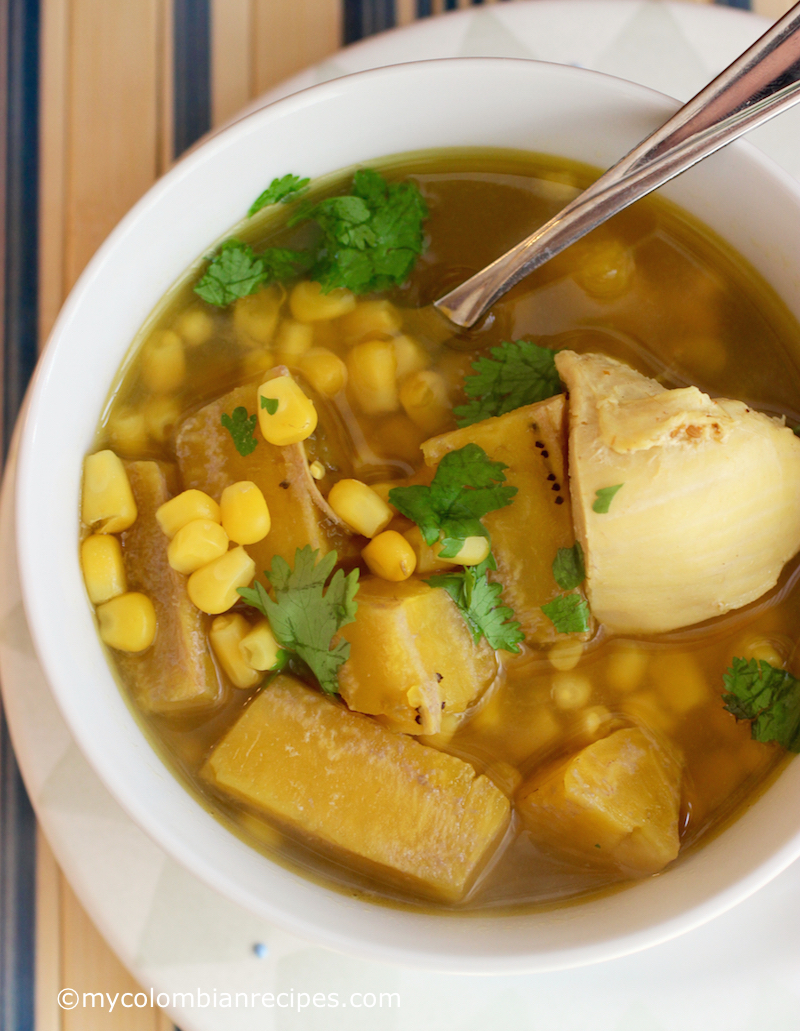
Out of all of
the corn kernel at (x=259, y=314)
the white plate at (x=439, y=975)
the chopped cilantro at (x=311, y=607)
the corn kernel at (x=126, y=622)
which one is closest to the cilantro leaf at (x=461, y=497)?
the chopped cilantro at (x=311, y=607)

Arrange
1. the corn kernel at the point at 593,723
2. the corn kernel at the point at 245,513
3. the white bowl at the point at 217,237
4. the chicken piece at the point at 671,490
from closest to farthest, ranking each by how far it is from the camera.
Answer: the white bowl at the point at 217,237 → the chicken piece at the point at 671,490 → the corn kernel at the point at 245,513 → the corn kernel at the point at 593,723

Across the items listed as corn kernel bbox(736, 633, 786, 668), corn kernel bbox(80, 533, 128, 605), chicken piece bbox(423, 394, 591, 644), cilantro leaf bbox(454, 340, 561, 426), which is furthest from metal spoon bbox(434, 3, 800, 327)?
corn kernel bbox(80, 533, 128, 605)

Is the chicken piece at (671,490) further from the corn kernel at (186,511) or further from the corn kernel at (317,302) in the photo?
the corn kernel at (186,511)

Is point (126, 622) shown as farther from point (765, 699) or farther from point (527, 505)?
point (765, 699)

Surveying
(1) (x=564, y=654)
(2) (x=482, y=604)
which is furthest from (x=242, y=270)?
(1) (x=564, y=654)

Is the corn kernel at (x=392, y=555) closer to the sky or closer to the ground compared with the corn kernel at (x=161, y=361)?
closer to the ground
